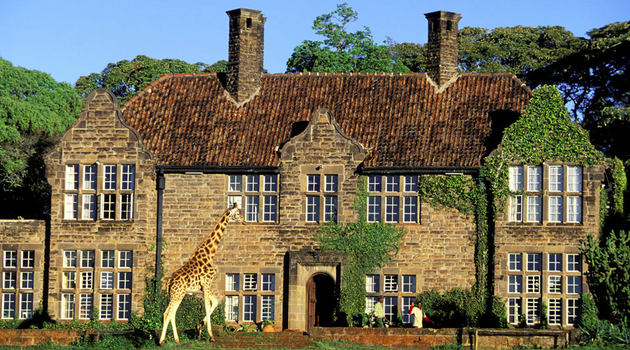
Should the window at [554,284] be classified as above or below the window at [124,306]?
above

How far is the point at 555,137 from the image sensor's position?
115ft

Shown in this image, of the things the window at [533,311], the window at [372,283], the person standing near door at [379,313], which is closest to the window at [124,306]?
the window at [372,283]

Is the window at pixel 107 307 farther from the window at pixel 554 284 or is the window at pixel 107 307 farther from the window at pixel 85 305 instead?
the window at pixel 554 284

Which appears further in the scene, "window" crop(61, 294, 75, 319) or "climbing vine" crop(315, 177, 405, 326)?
"window" crop(61, 294, 75, 319)

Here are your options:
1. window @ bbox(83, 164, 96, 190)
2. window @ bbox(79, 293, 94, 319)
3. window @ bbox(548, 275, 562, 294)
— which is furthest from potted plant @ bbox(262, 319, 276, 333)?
window @ bbox(548, 275, 562, 294)

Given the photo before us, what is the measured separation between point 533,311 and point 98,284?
14.3 metres

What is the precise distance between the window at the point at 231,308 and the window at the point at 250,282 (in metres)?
0.49

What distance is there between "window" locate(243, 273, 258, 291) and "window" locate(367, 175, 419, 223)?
4329 mm

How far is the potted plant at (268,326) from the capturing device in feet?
114

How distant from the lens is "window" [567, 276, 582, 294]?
34.6 metres

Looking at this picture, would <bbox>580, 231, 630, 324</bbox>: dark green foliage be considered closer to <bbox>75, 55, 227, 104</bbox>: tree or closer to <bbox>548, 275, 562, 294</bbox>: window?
<bbox>548, 275, 562, 294</bbox>: window

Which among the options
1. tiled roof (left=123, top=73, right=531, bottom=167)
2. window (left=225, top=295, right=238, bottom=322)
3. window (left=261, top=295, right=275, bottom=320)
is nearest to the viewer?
window (left=261, top=295, right=275, bottom=320)

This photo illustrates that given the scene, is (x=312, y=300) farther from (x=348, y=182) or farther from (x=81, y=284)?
(x=81, y=284)

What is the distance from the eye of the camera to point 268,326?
34.9 m
